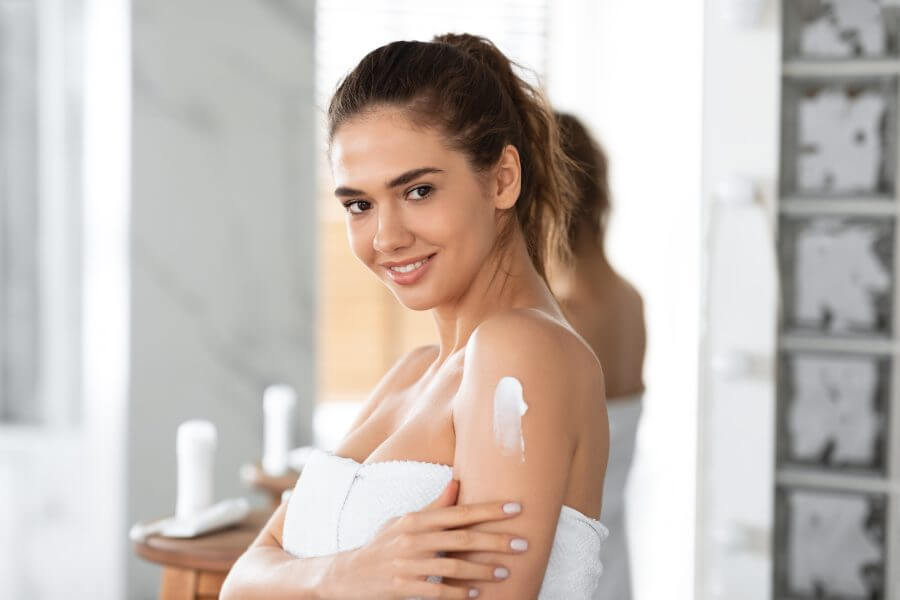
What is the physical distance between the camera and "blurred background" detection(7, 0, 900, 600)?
157cm

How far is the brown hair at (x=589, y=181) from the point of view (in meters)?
1.69

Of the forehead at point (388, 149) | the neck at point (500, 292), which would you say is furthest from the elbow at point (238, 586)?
the forehead at point (388, 149)

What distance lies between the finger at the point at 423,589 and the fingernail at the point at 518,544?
63 millimetres

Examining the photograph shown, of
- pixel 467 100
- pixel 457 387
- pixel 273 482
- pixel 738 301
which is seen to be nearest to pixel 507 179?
pixel 467 100

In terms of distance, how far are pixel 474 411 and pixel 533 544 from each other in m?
0.12

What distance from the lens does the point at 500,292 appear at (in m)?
1.02

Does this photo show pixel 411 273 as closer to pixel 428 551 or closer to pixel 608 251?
pixel 428 551

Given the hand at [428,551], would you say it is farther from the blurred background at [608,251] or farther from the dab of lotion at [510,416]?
the blurred background at [608,251]

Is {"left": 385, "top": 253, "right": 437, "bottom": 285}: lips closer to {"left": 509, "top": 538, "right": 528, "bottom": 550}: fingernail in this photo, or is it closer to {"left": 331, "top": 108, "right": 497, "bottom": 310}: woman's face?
{"left": 331, "top": 108, "right": 497, "bottom": 310}: woman's face

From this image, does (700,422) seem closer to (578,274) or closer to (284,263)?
(578,274)

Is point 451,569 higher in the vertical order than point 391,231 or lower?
lower

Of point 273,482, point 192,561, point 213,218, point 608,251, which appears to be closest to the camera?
point 192,561

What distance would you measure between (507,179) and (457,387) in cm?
22

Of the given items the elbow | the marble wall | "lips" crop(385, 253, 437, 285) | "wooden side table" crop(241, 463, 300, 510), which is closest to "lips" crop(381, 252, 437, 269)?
"lips" crop(385, 253, 437, 285)
